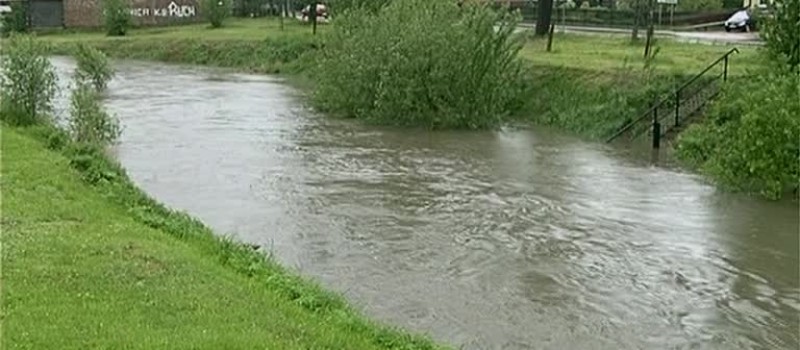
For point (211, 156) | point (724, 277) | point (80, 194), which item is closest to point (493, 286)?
point (724, 277)

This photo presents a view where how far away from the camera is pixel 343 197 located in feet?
62.0

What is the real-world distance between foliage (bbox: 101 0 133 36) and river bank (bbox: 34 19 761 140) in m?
6.03

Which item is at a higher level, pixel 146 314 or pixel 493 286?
pixel 146 314

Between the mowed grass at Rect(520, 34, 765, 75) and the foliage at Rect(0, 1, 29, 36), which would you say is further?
the foliage at Rect(0, 1, 29, 36)

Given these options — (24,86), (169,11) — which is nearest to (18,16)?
(169,11)

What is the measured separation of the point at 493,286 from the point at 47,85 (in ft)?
45.7

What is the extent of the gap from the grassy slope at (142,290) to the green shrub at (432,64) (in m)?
15.4

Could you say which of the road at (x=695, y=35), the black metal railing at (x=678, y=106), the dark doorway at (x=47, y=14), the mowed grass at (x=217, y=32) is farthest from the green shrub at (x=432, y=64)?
the dark doorway at (x=47, y=14)

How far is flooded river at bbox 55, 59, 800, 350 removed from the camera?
12.1 metres

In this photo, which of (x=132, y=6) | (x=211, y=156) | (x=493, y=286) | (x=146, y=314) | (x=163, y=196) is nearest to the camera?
(x=146, y=314)

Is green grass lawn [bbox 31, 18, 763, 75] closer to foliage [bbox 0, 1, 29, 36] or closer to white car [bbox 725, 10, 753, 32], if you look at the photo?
foliage [bbox 0, 1, 29, 36]

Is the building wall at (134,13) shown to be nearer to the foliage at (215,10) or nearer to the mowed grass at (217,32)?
the mowed grass at (217,32)

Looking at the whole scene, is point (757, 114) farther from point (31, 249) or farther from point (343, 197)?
point (31, 249)

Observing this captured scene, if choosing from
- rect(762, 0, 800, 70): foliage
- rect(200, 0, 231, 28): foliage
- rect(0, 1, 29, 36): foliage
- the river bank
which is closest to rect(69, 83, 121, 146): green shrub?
the river bank
